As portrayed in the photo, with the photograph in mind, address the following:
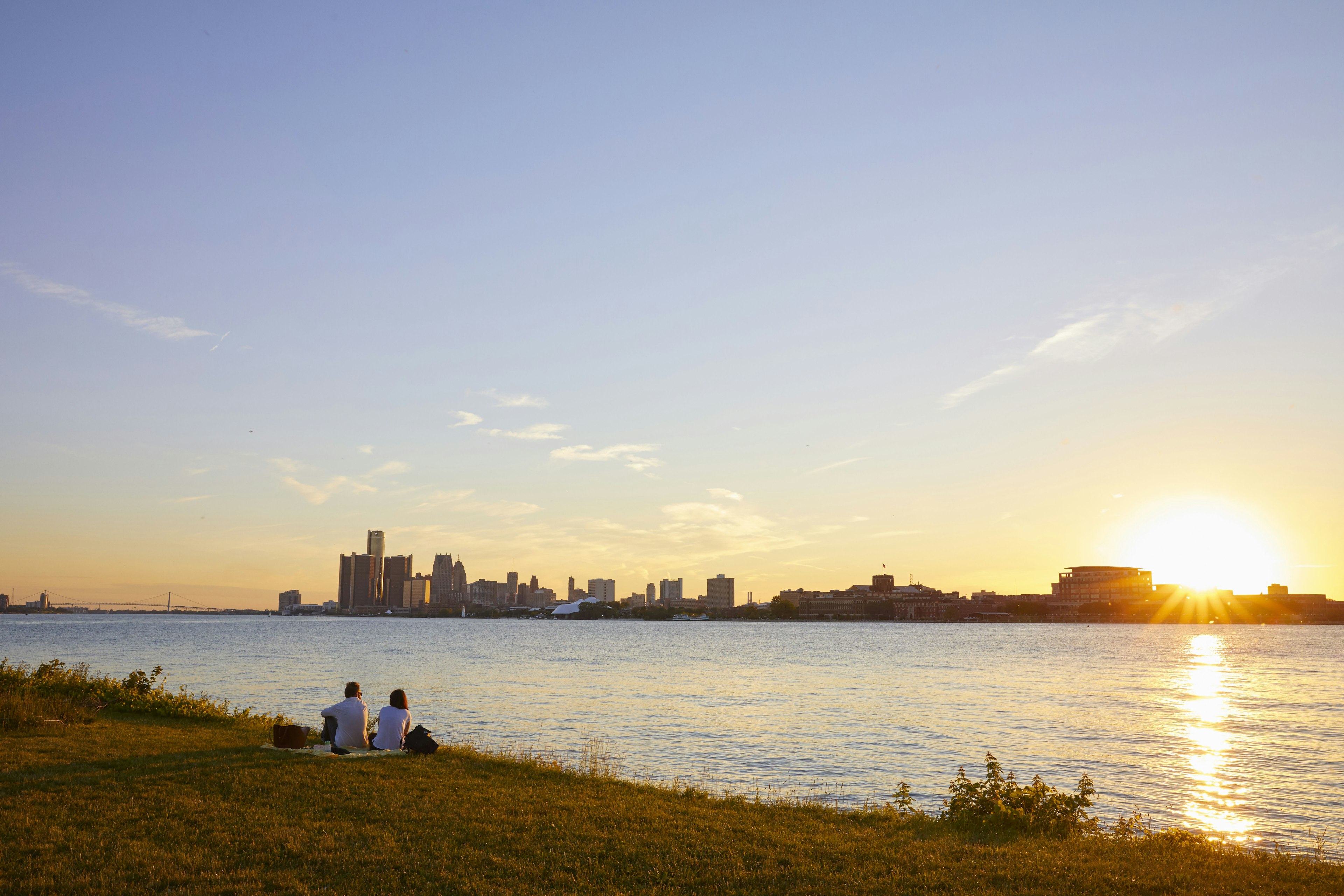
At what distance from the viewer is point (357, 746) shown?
2041cm

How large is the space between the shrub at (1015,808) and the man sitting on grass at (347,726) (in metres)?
13.2

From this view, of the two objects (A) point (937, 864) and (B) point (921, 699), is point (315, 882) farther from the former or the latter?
(B) point (921, 699)

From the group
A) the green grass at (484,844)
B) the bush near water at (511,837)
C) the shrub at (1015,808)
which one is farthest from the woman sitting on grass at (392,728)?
the shrub at (1015,808)

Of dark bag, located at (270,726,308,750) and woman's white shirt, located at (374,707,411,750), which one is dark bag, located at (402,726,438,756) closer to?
woman's white shirt, located at (374,707,411,750)

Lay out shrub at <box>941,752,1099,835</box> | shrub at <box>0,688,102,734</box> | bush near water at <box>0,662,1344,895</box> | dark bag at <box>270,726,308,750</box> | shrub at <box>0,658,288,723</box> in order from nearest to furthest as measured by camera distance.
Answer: bush near water at <box>0,662,1344,895</box> → shrub at <box>941,752,1099,835</box> → dark bag at <box>270,726,308,750</box> → shrub at <box>0,688,102,734</box> → shrub at <box>0,658,288,723</box>

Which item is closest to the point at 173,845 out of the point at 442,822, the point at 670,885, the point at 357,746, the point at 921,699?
the point at 442,822

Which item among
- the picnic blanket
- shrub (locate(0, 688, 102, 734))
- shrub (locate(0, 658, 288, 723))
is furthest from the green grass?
shrub (locate(0, 658, 288, 723))

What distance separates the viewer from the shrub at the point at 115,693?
88.1 feet

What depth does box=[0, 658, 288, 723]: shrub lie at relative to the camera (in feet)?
88.1

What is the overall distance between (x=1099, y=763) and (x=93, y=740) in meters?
31.5

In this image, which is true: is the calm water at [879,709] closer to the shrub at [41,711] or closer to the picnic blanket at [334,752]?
the picnic blanket at [334,752]

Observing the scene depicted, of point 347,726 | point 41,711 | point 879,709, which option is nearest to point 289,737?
point 347,726

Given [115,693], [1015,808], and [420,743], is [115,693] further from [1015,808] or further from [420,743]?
[1015,808]

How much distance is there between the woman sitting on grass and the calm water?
923cm
